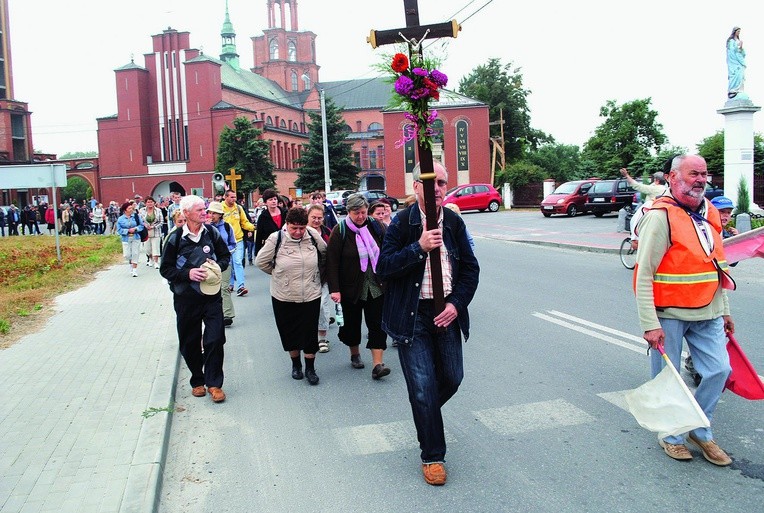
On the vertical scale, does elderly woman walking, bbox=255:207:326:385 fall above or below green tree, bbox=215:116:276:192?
below

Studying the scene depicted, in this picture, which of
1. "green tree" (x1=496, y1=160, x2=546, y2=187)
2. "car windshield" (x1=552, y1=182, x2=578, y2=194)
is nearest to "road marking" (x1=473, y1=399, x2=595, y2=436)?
"car windshield" (x1=552, y1=182, x2=578, y2=194)

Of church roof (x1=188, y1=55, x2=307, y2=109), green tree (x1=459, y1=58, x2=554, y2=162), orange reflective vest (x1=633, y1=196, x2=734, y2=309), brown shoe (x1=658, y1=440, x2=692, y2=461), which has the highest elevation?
church roof (x1=188, y1=55, x2=307, y2=109)

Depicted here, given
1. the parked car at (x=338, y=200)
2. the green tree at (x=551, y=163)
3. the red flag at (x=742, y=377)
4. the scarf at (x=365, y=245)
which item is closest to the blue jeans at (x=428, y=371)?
the red flag at (x=742, y=377)

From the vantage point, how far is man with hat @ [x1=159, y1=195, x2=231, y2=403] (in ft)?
20.4

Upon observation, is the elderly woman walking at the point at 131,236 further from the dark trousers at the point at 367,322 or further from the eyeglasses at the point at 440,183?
the eyeglasses at the point at 440,183

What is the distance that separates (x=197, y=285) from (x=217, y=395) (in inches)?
40.0

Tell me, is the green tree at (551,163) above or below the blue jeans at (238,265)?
above

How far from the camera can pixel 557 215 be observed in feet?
110

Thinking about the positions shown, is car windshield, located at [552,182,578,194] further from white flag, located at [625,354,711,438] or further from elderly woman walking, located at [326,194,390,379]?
white flag, located at [625,354,711,438]

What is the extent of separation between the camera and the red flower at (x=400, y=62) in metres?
4.00

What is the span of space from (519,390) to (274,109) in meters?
84.9

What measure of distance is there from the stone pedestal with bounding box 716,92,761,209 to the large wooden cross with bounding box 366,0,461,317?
21.9 m

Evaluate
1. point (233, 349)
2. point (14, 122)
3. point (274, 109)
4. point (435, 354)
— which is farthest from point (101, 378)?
point (274, 109)

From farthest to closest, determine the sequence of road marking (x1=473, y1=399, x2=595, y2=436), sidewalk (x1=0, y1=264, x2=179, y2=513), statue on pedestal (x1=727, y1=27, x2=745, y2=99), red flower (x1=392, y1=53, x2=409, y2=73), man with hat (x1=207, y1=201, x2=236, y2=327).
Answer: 1. statue on pedestal (x1=727, y1=27, x2=745, y2=99)
2. man with hat (x1=207, y1=201, x2=236, y2=327)
3. road marking (x1=473, y1=399, x2=595, y2=436)
4. sidewalk (x1=0, y1=264, x2=179, y2=513)
5. red flower (x1=392, y1=53, x2=409, y2=73)
